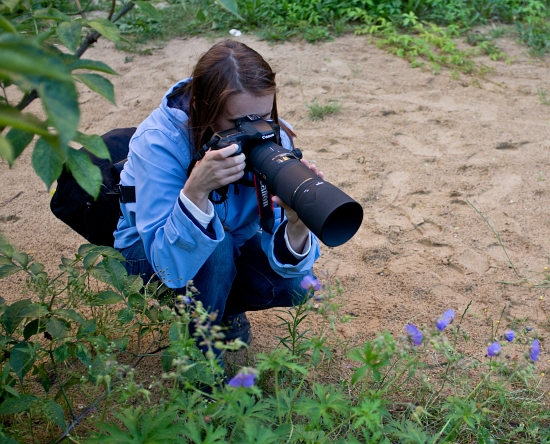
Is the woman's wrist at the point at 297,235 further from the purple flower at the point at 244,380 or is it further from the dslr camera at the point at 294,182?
the purple flower at the point at 244,380

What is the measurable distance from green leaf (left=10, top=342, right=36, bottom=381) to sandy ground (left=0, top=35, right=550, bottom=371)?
0.87m

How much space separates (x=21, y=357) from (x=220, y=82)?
2.74 feet

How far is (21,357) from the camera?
54.7 inches

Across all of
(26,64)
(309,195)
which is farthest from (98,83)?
(309,195)

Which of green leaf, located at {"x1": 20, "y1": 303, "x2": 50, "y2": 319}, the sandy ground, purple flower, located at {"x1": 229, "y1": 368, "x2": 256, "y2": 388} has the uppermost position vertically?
purple flower, located at {"x1": 229, "y1": 368, "x2": 256, "y2": 388}

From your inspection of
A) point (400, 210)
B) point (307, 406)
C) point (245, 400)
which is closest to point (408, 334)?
point (307, 406)

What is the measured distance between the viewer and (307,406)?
48.8 inches

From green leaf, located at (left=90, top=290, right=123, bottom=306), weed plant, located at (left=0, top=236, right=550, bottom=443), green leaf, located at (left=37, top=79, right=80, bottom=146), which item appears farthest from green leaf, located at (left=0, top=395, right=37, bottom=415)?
green leaf, located at (left=37, top=79, right=80, bottom=146)

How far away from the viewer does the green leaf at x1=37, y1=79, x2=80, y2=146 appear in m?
0.62

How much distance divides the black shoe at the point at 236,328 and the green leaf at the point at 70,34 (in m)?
1.21

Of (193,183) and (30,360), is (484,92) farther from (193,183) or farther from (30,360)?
(30,360)

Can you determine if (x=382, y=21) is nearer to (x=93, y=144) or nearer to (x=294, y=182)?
(x=294, y=182)

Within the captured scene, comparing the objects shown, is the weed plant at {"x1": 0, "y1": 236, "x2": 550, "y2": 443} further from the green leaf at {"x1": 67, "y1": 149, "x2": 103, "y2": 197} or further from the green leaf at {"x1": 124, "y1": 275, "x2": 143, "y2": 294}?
the green leaf at {"x1": 67, "y1": 149, "x2": 103, "y2": 197}

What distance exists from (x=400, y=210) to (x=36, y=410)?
1.81 m
